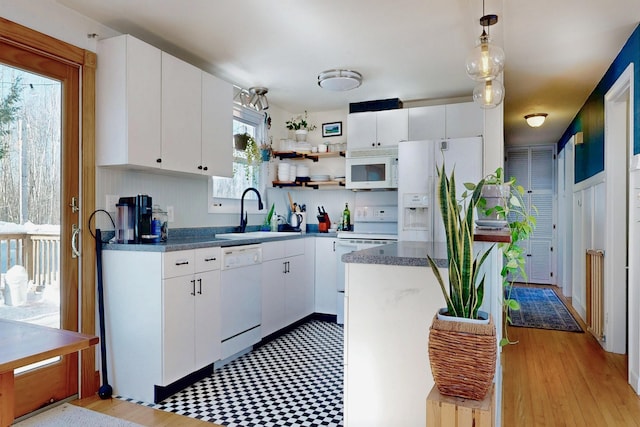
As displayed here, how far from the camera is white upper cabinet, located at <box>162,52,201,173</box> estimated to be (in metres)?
2.82

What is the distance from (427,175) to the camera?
152 inches

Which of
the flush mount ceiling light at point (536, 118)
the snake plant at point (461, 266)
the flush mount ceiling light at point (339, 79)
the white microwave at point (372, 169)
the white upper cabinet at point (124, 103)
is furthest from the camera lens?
the flush mount ceiling light at point (536, 118)

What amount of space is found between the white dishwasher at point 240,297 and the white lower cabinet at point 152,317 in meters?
0.24

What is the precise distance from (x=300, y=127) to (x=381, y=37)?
203cm

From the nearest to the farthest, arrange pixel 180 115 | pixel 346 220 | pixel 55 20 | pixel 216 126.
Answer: pixel 55 20
pixel 180 115
pixel 216 126
pixel 346 220

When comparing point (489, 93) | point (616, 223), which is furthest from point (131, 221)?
point (616, 223)

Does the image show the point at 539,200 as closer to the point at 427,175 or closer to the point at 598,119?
the point at 598,119

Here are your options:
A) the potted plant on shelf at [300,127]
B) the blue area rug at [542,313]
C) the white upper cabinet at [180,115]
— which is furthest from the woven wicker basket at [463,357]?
the potted plant on shelf at [300,127]

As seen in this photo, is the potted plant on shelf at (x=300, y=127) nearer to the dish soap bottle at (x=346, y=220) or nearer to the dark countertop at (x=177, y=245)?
the dish soap bottle at (x=346, y=220)

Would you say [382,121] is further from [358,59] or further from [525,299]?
[525,299]

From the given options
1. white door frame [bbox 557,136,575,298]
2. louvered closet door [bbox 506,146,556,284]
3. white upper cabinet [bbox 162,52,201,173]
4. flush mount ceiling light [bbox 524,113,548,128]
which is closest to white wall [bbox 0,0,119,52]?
white upper cabinet [bbox 162,52,201,173]

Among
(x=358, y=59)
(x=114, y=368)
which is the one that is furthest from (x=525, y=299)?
(x=114, y=368)

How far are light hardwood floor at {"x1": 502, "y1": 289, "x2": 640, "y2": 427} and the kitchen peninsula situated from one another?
886 mm

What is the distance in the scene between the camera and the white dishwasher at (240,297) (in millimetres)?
2969
